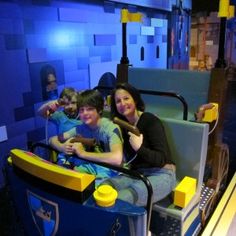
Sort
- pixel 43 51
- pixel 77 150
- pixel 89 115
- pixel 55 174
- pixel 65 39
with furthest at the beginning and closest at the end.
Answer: pixel 65 39 < pixel 43 51 < pixel 89 115 < pixel 77 150 < pixel 55 174

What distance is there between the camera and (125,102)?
1565 mm

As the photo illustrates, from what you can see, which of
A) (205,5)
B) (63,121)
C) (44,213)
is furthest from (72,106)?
(205,5)

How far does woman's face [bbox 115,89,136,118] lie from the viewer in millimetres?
1565

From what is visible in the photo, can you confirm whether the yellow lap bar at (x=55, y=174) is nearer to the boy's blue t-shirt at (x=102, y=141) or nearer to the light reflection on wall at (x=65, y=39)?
the boy's blue t-shirt at (x=102, y=141)

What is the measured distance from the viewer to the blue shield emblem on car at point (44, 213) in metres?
1.06

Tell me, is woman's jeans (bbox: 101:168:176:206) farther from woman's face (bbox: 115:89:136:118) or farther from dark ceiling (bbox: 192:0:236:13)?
dark ceiling (bbox: 192:0:236:13)

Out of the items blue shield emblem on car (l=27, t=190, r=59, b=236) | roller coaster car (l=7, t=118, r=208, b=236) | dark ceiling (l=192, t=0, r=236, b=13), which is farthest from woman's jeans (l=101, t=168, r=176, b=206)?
dark ceiling (l=192, t=0, r=236, b=13)

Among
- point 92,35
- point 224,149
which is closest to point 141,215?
point 224,149

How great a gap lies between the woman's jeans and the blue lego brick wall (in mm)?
1246

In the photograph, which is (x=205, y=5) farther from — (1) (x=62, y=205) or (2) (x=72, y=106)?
(1) (x=62, y=205)

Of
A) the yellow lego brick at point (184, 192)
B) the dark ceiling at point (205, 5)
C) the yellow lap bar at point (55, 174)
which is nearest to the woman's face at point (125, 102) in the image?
the yellow lego brick at point (184, 192)

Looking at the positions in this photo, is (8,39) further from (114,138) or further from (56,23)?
(114,138)

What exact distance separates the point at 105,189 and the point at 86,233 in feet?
0.57

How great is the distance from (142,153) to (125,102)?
32 centimetres
